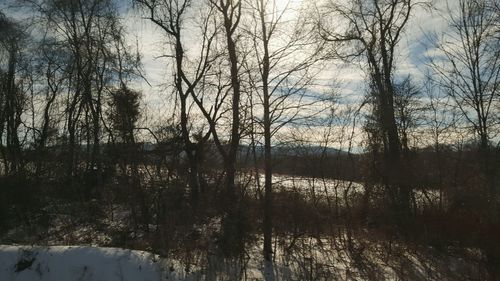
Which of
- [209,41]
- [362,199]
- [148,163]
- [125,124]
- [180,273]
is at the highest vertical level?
[209,41]

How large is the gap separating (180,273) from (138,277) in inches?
38.8

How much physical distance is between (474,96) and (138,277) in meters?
16.5

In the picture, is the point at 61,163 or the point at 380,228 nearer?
the point at 380,228

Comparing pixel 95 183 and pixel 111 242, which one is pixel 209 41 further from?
pixel 111 242

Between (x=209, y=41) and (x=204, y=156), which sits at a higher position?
(x=209, y=41)

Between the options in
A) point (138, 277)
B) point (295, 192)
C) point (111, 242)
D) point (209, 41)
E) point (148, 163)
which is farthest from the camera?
point (209, 41)

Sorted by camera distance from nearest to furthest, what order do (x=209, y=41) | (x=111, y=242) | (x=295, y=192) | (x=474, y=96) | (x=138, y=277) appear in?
(x=138, y=277) → (x=111, y=242) → (x=295, y=192) → (x=474, y=96) → (x=209, y=41)

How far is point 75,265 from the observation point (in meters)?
10.4

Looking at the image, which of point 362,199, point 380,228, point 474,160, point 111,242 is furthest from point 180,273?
point 474,160

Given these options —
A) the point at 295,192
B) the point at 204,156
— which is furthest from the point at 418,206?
the point at 204,156

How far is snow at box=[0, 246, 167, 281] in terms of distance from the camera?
10234 mm

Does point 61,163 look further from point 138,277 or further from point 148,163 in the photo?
point 138,277

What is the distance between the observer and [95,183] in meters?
24.0

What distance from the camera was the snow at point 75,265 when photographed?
10.2 metres
